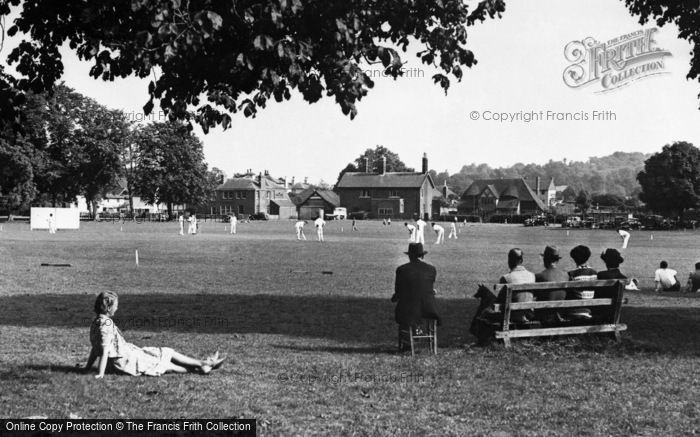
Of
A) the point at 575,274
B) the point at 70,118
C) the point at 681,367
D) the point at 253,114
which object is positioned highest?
the point at 70,118

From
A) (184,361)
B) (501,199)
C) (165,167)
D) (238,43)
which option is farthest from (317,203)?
(238,43)

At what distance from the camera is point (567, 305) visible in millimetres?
9859

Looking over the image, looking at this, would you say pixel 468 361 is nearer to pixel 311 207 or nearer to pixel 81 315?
pixel 81 315

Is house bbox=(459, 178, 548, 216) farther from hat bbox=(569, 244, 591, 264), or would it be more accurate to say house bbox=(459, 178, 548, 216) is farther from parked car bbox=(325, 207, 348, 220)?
hat bbox=(569, 244, 591, 264)

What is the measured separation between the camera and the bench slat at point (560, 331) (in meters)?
9.72

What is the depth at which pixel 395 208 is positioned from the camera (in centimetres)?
13212

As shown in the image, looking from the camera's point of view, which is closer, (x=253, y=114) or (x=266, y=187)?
(x=253, y=114)

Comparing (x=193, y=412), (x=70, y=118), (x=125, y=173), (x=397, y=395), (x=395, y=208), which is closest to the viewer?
(x=193, y=412)

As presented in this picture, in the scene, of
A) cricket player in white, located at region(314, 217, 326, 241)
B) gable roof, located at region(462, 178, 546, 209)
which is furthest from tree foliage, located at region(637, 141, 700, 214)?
cricket player in white, located at region(314, 217, 326, 241)

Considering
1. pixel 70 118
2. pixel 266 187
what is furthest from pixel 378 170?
pixel 70 118

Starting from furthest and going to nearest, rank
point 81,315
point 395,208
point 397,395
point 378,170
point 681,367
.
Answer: point 378,170 → point 395,208 → point 81,315 → point 681,367 → point 397,395

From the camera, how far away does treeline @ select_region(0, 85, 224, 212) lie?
76.8 metres

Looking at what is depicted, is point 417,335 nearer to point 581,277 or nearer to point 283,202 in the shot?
point 581,277

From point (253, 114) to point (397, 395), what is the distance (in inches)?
137
